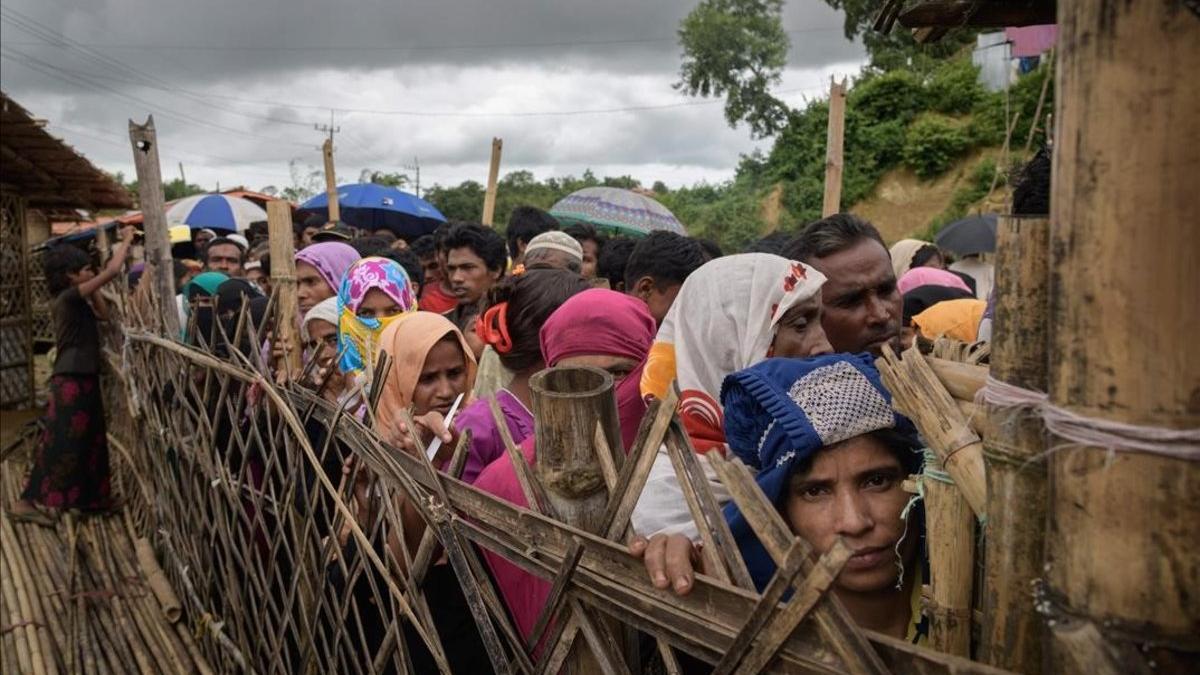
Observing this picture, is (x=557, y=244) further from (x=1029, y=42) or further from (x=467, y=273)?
(x=1029, y=42)

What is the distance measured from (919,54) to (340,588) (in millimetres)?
31078

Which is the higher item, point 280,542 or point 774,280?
point 774,280

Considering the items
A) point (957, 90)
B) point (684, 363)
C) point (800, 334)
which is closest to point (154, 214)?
point (684, 363)

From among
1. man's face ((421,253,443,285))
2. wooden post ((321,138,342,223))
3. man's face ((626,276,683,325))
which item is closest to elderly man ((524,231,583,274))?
man's face ((421,253,443,285))

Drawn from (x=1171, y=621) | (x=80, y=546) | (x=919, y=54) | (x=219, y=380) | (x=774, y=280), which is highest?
(x=919, y=54)

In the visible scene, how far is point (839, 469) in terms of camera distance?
4.94 feet

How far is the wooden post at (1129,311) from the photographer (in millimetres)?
735

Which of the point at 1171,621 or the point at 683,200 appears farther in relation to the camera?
the point at 683,200

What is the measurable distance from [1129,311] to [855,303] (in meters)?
1.99

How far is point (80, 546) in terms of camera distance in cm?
527

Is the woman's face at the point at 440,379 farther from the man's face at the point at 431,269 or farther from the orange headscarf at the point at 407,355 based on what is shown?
the man's face at the point at 431,269

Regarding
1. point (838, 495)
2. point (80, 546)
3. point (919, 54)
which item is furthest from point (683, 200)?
point (838, 495)

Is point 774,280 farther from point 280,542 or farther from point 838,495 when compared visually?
point 280,542

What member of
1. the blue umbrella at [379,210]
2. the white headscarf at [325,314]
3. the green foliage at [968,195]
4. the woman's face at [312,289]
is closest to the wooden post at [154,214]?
the woman's face at [312,289]
